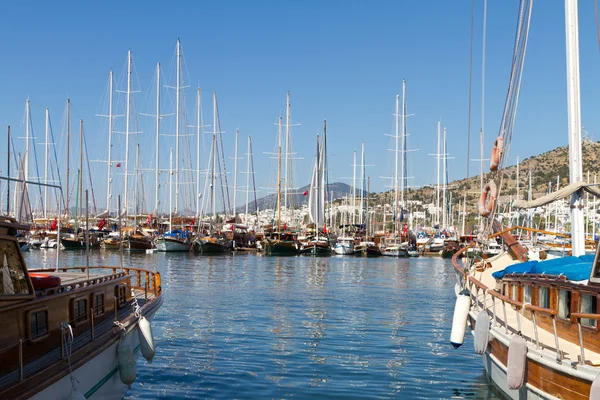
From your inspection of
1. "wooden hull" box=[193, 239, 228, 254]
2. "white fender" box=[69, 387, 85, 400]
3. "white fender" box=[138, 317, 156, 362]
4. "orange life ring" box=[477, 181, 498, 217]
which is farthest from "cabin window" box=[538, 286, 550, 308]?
"wooden hull" box=[193, 239, 228, 254]

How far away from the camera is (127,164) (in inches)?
3123

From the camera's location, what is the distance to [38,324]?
11.1 meters

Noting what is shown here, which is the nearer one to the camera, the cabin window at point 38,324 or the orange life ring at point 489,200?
the cabin window at point 38,324

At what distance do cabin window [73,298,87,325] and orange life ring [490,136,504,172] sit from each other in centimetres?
1207

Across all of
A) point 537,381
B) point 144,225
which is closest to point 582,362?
point 537,381

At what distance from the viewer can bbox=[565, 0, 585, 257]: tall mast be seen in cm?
1828

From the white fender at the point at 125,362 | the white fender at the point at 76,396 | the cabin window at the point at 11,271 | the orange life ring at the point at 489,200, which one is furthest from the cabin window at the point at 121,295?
the orange life ring at the point at 489,200

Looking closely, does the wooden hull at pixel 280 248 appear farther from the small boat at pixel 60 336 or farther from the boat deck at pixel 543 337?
the small boat at pixel 60 336

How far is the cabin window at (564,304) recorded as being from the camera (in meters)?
12.7

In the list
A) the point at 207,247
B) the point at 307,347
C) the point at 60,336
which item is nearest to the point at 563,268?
the point at 307,347

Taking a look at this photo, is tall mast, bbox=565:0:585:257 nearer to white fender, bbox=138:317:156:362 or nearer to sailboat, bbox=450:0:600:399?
sailboat, bbox=450:0:600:399

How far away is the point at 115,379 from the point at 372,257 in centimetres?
7081

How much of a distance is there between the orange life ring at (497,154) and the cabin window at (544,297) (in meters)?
6.34

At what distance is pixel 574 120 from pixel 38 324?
47.3ft
